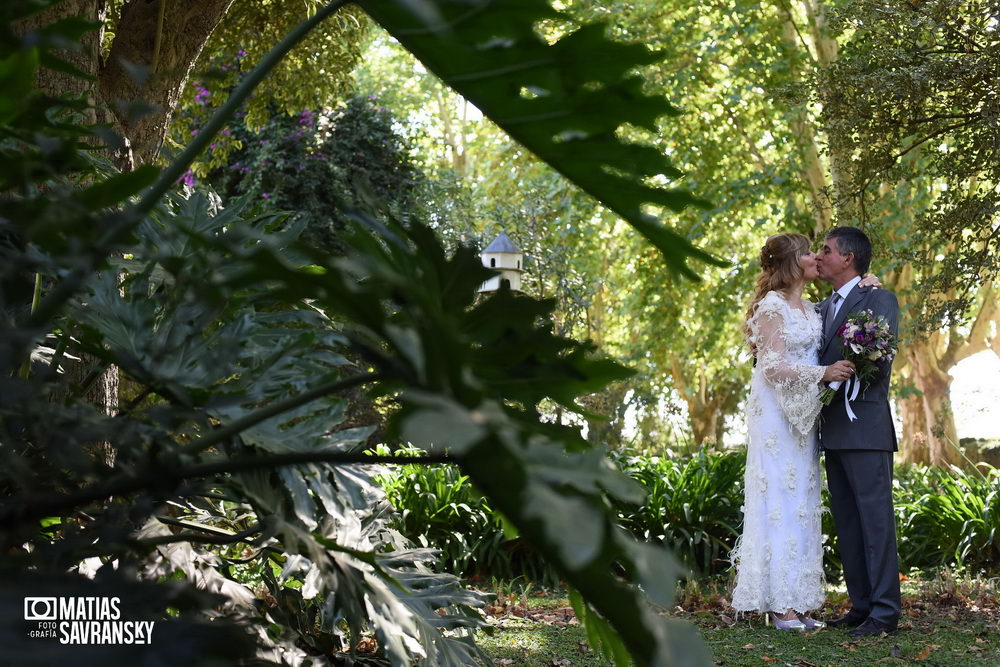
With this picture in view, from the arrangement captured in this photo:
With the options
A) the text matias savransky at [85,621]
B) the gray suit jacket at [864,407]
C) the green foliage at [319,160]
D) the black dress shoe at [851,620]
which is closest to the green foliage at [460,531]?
the black dress shoe at [851,620]

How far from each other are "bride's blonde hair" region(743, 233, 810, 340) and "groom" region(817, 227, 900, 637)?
0.43 ft

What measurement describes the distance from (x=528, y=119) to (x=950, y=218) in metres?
5.79

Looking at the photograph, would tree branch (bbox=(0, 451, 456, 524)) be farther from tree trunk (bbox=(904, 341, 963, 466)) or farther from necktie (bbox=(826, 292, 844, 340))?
tree trunk (bbox=(904, 341, 963, 466))

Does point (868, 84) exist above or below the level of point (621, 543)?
above

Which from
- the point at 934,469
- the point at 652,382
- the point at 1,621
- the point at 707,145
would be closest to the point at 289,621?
the point at 1,621

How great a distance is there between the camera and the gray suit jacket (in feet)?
15.0

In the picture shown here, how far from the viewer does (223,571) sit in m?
1.81

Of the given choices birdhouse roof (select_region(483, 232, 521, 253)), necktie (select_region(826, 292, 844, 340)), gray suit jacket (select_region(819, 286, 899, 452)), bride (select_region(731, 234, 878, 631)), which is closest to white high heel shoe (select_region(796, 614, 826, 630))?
bride (select_region(731, 234, 878, 631))

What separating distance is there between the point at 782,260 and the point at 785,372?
56 cm

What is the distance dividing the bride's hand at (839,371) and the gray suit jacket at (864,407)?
0.11 meters

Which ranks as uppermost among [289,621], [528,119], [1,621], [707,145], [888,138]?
[707,145]

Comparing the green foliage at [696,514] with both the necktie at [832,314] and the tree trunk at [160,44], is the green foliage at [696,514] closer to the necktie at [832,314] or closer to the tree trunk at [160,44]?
the necktie at [832,314]

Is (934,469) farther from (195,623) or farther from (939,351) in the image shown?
(195,623)

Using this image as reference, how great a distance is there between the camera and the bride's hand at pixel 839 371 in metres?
4.54
